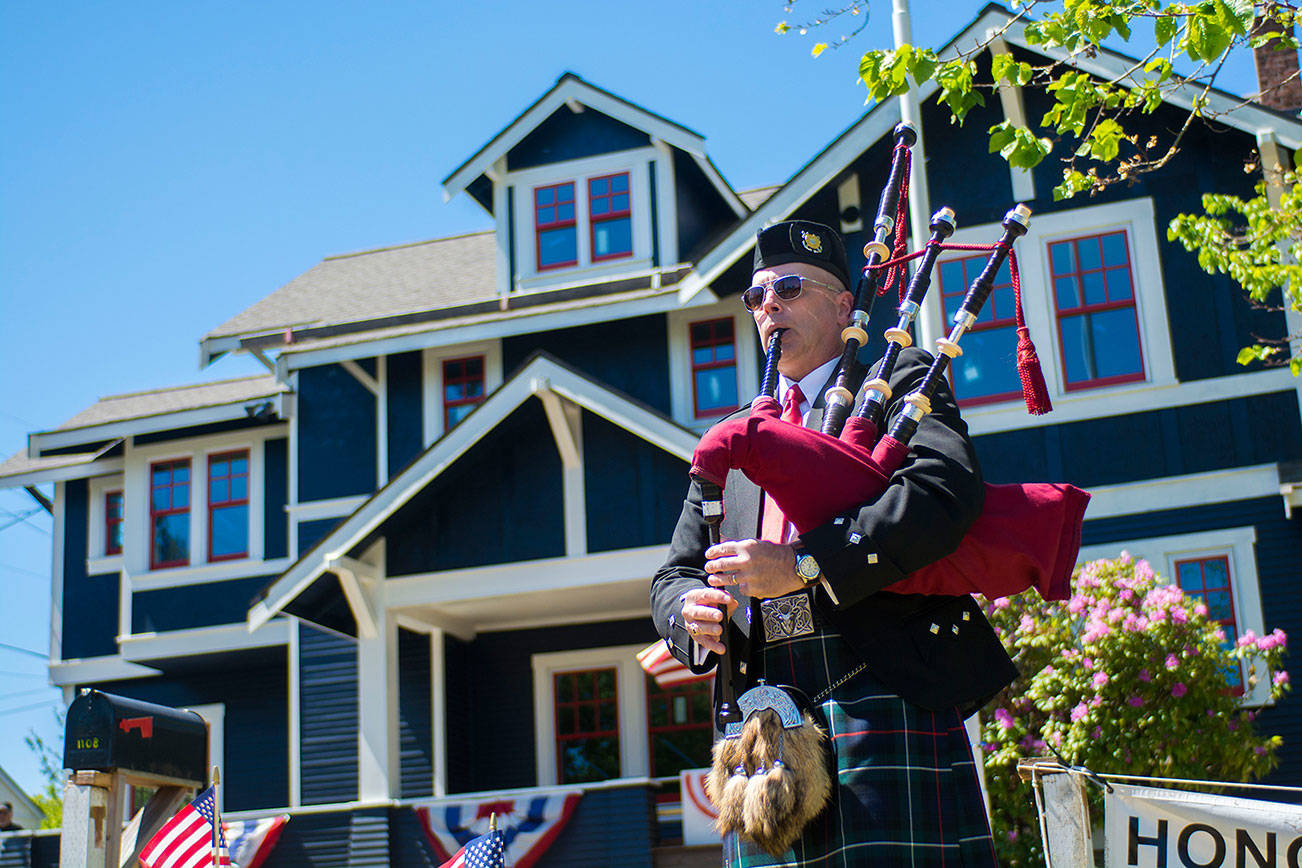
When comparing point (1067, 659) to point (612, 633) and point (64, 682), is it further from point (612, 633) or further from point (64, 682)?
point (64, 682)

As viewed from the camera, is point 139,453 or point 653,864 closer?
point 653,864

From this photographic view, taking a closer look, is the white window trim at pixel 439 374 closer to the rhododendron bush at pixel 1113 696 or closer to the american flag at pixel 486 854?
the rhododendron bush at pixel 1113 696

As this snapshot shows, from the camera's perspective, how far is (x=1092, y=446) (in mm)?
13953

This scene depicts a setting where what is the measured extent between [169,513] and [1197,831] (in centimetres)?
1566

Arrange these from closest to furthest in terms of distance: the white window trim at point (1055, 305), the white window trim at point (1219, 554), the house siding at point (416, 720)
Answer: the white window trim at point (1219, 554), the white window trim at point (1055, 305), the house siding at point (416, 720)

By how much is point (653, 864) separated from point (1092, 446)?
19.3 feet

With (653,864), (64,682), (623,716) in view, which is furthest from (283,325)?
(653,864)

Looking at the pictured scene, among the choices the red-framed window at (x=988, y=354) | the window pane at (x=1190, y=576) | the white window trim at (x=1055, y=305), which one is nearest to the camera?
the window pane at (x=1190, y=576)

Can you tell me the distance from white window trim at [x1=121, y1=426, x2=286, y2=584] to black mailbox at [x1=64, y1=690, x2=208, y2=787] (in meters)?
8.02

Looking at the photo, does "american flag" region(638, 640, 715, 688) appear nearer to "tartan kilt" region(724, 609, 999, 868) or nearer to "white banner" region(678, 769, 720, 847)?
"white banner" region(678, 769, 720, 847)

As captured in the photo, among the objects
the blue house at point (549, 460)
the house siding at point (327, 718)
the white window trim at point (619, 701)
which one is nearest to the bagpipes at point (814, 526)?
the blue house at point (549, 460)

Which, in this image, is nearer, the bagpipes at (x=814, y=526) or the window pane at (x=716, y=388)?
the bagpipes at (x=814, y=526)

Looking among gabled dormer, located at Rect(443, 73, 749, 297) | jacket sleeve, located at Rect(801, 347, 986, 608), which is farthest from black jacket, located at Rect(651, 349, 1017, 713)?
gabled dormer, located at Rect(443, 73, 749, 297)

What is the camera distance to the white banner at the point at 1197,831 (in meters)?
5.60
